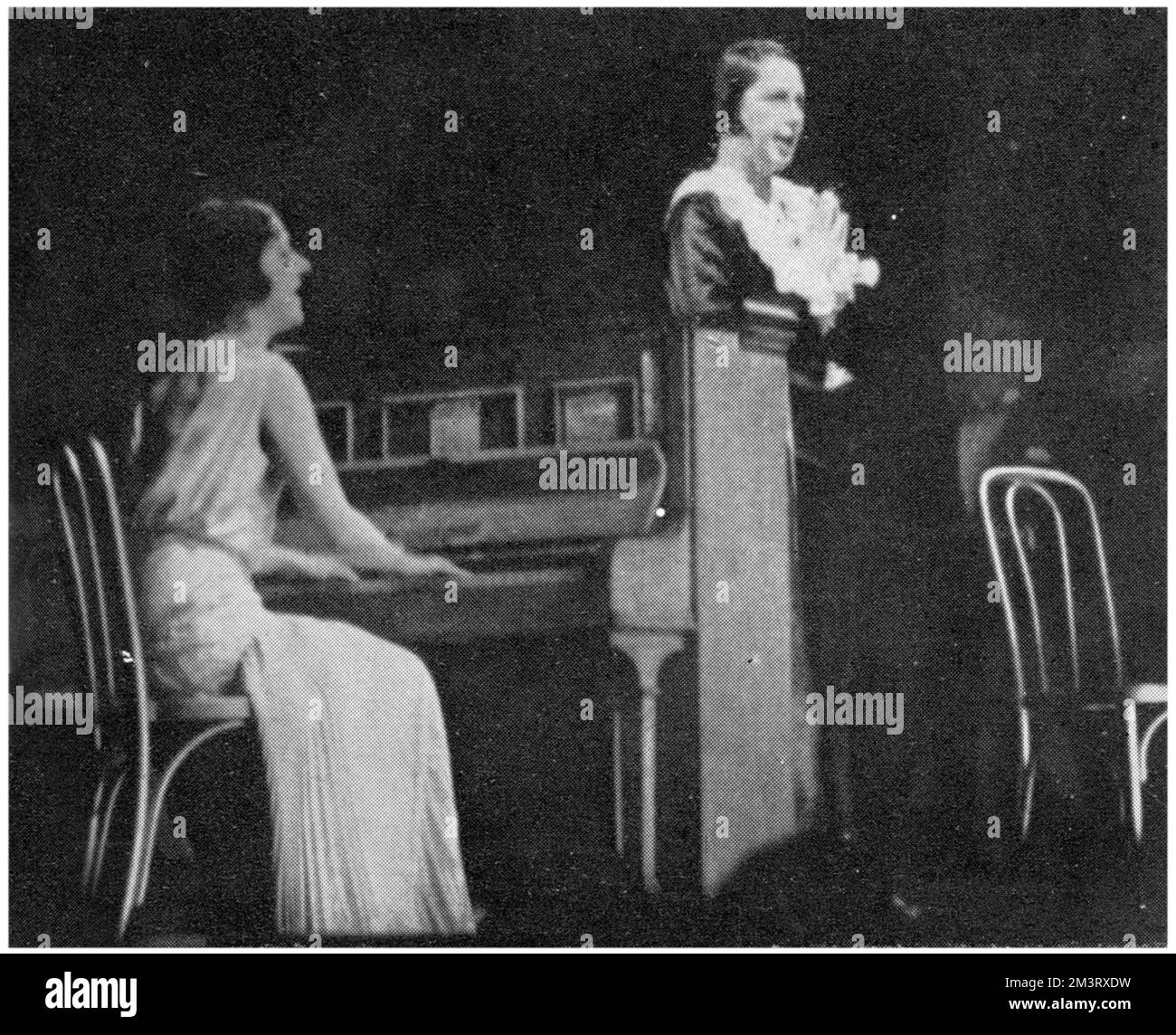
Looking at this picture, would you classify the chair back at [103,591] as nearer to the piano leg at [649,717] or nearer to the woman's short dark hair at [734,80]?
the piano leg at [649,717]

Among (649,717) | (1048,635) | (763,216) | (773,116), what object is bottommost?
(649,717)

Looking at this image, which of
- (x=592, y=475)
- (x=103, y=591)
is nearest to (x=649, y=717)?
(x=592, y=475)

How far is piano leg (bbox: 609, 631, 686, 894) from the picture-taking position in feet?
9.32

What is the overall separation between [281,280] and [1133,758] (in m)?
2.08

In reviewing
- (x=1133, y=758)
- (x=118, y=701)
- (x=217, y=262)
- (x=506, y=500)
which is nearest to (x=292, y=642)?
(x=118, y=701)

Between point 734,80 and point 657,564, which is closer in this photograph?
point 657,564

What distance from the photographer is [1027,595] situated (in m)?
2.93

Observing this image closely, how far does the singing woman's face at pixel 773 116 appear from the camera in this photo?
2.96m

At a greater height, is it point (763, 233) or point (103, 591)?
point (763, 233)

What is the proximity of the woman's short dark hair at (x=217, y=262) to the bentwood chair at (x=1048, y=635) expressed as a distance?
162 cm

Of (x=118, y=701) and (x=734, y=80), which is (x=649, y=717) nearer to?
(x=118, y=701)

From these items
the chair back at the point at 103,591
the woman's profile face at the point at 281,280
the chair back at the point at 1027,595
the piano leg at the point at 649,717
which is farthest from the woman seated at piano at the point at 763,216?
the chair back at the point at 103,591

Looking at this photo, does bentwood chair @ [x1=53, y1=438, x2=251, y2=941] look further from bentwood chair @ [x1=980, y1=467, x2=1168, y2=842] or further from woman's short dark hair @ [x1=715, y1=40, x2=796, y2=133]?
bentwood chair @ [x1=980, y1=467, x2=1168, y2=842]

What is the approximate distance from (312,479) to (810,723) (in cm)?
117
